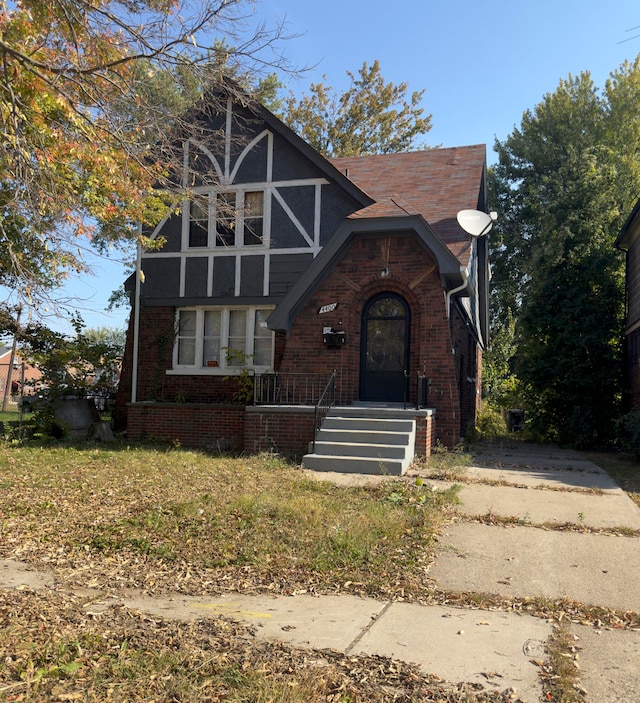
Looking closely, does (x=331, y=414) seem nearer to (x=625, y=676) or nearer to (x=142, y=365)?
(x=142, y=365)

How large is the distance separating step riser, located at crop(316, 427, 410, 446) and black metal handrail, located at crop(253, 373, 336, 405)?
1.52m

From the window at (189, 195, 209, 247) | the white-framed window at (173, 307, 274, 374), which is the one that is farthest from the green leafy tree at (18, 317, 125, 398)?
the window at (189, 195, 209, 247)

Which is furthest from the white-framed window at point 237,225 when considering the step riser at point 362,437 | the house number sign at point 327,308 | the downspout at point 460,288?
the step riser at point 362,437

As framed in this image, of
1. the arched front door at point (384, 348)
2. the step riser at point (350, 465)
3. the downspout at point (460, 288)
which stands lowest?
the step riser at point (350, 465)

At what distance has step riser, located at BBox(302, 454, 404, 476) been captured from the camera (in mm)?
9820

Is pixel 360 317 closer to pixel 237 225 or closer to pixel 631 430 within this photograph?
pixel 237 225

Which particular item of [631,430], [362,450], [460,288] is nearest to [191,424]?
[362,450]

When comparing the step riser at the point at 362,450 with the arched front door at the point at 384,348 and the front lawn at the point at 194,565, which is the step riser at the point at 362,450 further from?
the arched front door at the point at 384,348

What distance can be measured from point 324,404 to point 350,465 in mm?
2184

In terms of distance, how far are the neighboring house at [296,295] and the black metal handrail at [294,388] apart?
3cm

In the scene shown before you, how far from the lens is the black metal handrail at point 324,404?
1124 cm

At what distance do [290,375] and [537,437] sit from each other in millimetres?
7784

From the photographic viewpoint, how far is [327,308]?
1249 centimetres

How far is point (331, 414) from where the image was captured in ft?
38.0
